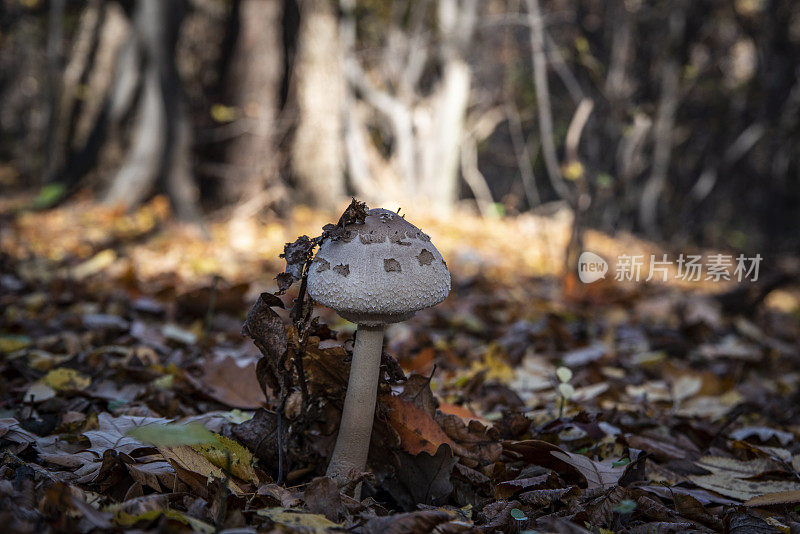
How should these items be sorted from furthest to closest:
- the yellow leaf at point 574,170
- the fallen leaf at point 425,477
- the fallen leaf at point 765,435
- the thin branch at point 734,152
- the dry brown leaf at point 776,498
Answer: the thin branch at point 734,152 → the yellow leaf at point 574,170 → the fallen leaf at point 765,435 → the fallen leaf at point 425,477 → the dry brown leaf at point 776,498

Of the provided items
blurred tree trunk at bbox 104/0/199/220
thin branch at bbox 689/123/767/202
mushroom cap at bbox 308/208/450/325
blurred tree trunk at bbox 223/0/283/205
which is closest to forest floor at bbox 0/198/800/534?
mushroom cap at bbox 308/208/450/325

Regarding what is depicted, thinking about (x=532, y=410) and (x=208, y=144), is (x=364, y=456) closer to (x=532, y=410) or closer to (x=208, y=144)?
(x=532, y=410)

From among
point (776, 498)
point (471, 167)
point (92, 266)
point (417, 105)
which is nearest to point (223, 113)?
point (92, 266)

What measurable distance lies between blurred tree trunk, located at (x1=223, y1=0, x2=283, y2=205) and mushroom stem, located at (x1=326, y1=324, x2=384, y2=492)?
18.7 feet

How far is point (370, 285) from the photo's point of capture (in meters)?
1.55

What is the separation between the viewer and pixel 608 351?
3633 millimetres

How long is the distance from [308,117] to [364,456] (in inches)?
250

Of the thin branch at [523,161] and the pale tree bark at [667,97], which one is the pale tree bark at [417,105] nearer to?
the thin branch at [523,161]

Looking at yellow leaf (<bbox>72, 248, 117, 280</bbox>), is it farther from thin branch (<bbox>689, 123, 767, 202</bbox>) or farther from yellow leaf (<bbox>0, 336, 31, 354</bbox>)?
thin branch (<bbox>689, 123, 767, 202</bbox>)

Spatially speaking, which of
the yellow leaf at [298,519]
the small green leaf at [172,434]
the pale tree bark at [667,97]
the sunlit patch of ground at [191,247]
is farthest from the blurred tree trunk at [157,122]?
the pale tree bark at [667,97]

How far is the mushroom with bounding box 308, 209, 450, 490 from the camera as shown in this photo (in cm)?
156

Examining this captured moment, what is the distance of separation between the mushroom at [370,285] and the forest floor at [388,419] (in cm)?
13

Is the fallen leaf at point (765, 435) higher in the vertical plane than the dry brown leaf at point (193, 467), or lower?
lower

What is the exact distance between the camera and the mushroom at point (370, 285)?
5.13ft
